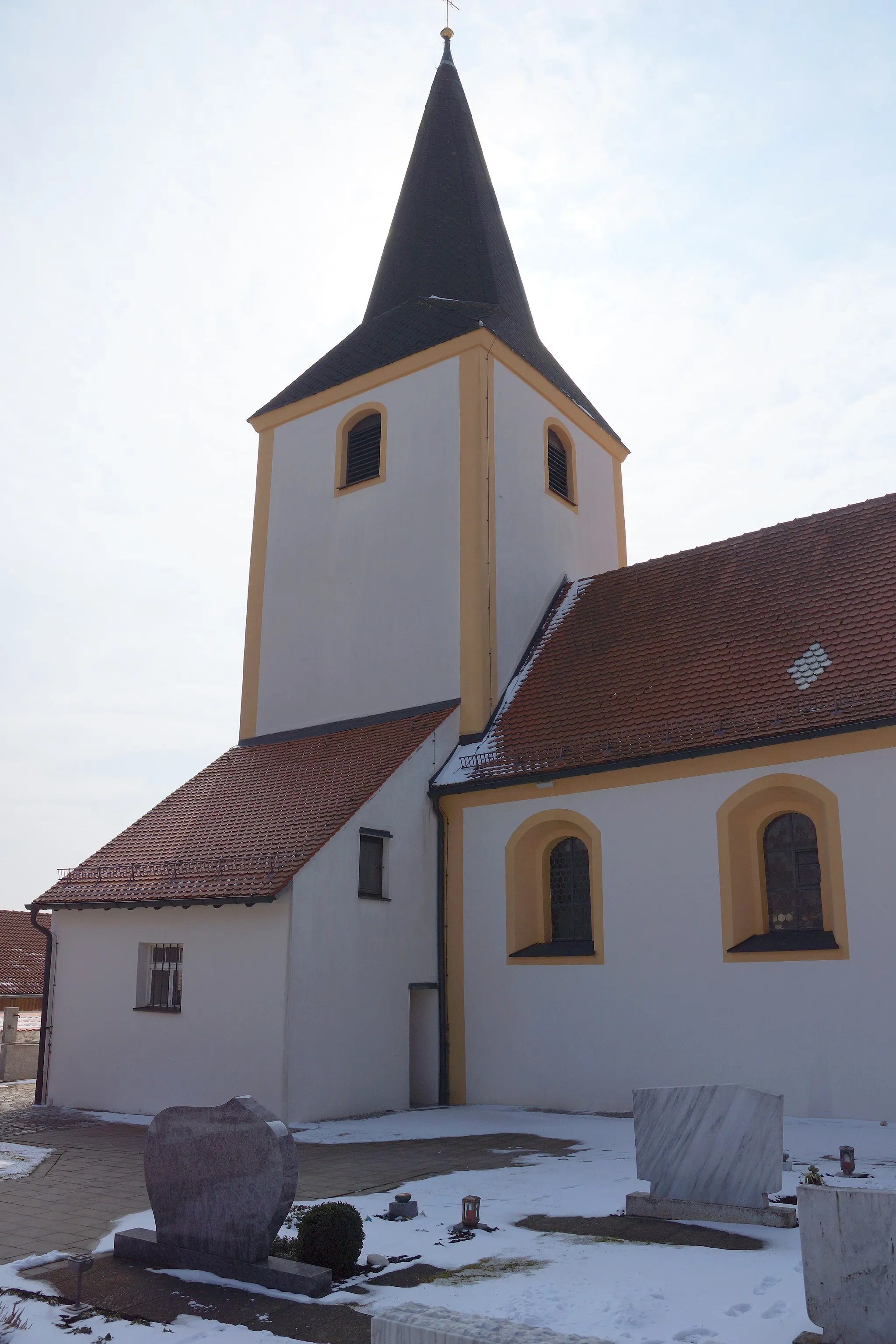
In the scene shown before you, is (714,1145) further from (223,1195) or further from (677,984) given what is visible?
(677,984)

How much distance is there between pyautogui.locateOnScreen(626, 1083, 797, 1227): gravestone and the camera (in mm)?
6969

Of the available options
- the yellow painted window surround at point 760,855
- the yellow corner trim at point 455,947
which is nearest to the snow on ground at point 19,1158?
the yellow corner trim at point 455,947

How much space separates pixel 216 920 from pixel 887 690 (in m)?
8.45

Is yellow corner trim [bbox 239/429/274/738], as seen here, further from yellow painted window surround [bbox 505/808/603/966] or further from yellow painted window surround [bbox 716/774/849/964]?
yellow painted window surround [bbox 716/774/849/964]

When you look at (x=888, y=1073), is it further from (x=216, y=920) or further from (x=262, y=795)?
(x=262, y=795)

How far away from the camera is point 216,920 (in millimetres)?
13469

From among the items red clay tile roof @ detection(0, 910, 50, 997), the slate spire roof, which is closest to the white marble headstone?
the slate spire roof

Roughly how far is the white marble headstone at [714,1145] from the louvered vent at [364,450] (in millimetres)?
13126

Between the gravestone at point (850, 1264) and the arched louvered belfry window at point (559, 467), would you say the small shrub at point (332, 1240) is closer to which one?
the gravestone at point (850, 1264)

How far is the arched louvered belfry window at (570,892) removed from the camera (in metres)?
13.9

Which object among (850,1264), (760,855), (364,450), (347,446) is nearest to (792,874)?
(760,855)

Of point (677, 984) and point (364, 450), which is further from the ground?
point (364, 450)

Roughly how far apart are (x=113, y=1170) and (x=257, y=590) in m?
11.8

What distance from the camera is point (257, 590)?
1961cm
